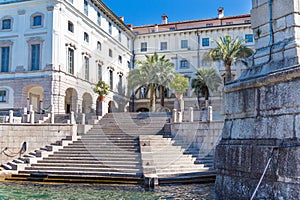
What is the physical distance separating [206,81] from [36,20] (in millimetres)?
19121

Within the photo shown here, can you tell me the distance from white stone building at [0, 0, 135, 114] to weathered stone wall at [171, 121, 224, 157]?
13.9 meters

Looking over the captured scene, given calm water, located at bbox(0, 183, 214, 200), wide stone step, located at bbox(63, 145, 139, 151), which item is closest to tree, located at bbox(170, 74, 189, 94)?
wide stone step, located at bbox(63, 145, 139, 151)

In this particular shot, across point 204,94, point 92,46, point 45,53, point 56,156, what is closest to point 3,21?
point 45,53

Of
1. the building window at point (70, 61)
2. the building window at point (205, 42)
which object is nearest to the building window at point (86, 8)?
the building window at point (70, 61)

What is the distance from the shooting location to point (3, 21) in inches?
1257

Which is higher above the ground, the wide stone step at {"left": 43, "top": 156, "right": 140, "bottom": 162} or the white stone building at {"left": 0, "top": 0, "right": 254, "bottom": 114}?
the white stone building at {"left": 0, "top": 0, "right": 254, "bottom": 114}

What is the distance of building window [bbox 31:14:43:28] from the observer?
30.8 meters

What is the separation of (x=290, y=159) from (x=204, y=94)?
3636cm

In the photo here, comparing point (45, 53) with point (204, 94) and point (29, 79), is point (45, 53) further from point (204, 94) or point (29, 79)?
point (204, 94)

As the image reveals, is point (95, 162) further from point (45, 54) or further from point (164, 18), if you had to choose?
point (164, 18)

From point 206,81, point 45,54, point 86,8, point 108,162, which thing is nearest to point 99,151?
point 108,162

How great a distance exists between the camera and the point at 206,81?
38500mm

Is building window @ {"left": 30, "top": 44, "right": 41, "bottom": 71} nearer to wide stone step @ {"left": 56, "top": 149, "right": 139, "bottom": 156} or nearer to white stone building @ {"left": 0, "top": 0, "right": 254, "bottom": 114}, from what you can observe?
white stone building @ {"left": 0, "top": 0, "right": 254, "bottom": 114}

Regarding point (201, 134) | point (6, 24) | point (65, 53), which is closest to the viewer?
point (201, 134)
